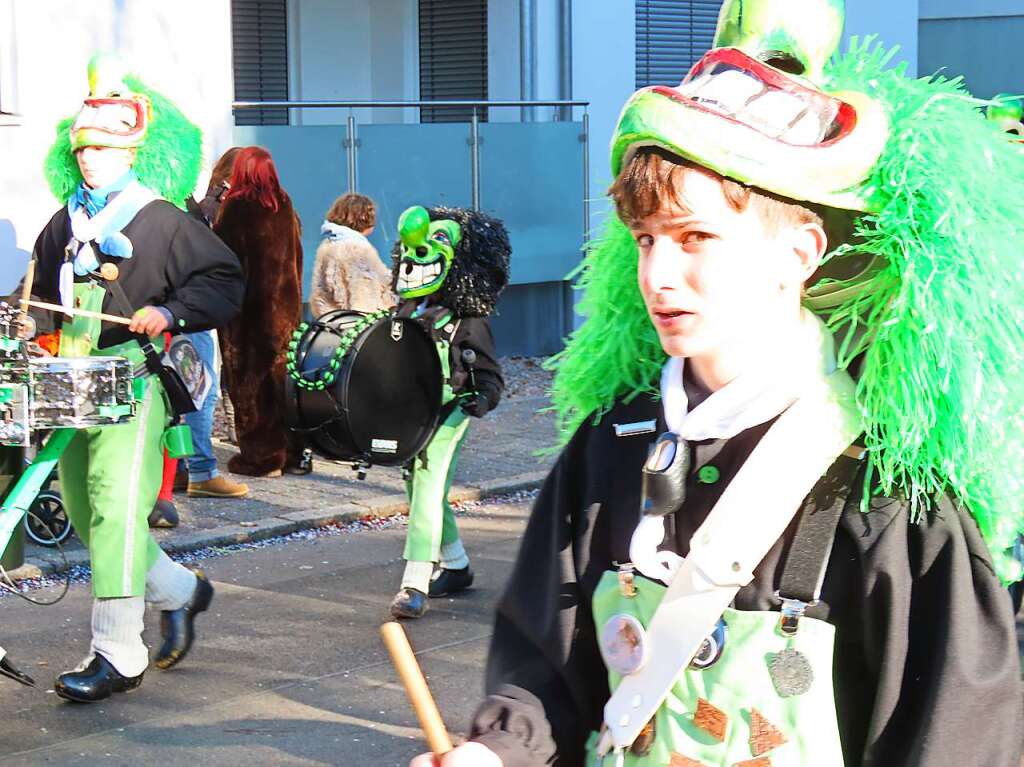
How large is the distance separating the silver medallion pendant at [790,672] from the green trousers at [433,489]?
4.54 metres

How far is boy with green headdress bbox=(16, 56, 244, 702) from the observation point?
545 centimetres

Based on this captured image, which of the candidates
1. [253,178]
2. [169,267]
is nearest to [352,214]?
[253,178]

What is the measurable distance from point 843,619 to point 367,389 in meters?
4.64

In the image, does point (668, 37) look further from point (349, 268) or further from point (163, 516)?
point (163, 516)

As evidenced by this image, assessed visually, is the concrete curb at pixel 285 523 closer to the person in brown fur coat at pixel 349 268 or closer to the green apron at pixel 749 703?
the person in brown fur coat at pixel 349 268

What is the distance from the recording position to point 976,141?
2131mm

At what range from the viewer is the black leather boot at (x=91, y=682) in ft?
17.9

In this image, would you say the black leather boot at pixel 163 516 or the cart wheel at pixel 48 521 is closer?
the cart wheel at pixel 48 521

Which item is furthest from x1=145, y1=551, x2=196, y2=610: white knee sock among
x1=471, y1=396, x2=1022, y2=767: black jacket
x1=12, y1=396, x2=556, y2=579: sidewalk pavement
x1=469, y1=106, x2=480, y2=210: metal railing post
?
x1=469, y1=106, x2=480, y2=210: metal railing post

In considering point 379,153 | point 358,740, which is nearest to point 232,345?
point 379,153

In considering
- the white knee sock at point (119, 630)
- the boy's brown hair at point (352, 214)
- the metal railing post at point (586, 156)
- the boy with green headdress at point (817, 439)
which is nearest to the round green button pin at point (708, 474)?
the boy with green headdress at point (817, 439)

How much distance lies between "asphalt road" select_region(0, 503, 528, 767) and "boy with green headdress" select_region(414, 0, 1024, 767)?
10.3 ft

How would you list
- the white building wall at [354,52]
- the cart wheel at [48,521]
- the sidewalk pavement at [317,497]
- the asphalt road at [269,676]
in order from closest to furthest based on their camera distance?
the asphalt road at [269,676] → the cart wheel at [48,521] → the sidewalk pavement at [317,497] → the white building wall at [354,52]

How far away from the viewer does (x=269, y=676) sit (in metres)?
5.92
